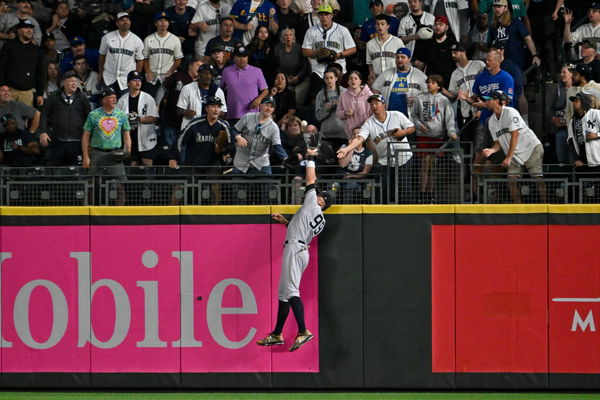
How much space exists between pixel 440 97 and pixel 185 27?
522 cm

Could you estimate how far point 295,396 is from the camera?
1487cm

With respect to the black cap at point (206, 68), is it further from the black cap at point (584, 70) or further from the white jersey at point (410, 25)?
the black cap at point (584, 70)

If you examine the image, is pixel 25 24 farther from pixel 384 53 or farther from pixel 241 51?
pixel 384 53

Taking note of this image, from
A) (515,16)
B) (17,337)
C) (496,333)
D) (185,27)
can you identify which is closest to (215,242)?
(17,337)

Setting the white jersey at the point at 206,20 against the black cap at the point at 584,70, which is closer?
the black cap at the point at 584,70

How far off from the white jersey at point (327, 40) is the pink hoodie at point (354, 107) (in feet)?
5.60

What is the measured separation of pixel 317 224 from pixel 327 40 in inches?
190

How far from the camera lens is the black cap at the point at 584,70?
16578 millimetres

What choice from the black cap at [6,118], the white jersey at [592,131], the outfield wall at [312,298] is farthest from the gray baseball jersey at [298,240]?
the black cap at [6,118]

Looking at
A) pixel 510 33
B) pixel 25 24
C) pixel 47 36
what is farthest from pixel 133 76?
pixel 510 33

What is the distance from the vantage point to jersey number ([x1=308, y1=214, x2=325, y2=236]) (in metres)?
14.6

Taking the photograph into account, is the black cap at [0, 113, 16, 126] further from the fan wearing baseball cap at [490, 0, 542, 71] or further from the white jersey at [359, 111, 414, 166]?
the fan wearing baseball cap at [490, 0, 542, 71]

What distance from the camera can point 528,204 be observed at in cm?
1493

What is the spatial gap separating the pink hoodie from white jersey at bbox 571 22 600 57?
4121 millimetres
